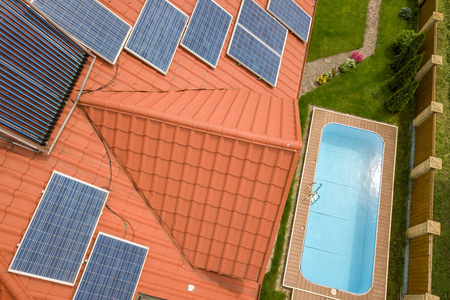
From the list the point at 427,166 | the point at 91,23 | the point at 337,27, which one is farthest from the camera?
the point at 337,27

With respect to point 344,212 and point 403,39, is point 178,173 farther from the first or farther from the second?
point 403,39

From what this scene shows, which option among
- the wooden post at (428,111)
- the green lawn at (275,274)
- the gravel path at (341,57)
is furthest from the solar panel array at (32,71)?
the wooden post at (428,111)

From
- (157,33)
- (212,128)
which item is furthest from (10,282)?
(157,33)

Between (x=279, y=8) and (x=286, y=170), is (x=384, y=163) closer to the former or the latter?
(x=279, y=8)

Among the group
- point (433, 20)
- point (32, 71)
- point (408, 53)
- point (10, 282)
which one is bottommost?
point (10, 282)

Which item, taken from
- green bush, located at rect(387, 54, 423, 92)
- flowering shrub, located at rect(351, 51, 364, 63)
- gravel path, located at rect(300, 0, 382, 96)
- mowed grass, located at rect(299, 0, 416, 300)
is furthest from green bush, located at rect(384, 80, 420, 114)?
gravel path, located at rect(300, 0, 382, 96)
